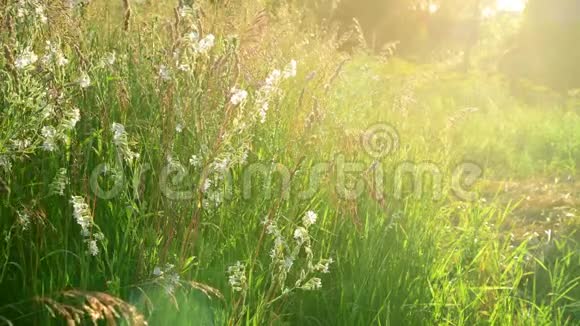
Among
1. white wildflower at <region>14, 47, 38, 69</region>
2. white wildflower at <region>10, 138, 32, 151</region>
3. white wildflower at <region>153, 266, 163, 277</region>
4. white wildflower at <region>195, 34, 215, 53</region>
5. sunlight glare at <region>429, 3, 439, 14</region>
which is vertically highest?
sunlight glare at <region>429, 3, 439, 14</region>

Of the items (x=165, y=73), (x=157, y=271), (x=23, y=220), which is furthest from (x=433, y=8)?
(x=23, y=220)

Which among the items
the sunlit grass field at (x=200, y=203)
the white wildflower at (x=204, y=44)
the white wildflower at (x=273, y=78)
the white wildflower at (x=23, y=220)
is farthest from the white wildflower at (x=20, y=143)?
the white wildflower at (x=273, y=78)

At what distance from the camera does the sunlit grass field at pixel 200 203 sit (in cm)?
200

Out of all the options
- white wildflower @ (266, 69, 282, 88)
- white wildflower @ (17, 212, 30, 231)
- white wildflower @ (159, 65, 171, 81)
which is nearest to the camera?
white wildflower @ (17, 212, 30, 231)

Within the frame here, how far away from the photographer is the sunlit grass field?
2.00 meters

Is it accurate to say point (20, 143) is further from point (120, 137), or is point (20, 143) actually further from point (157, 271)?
point (157, 271)

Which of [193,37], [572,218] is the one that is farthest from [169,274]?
[572,218]

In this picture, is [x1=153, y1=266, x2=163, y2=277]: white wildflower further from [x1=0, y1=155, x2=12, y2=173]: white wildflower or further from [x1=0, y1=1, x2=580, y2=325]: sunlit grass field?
[x1=0, y1=155, x2=12, y2=173]: white wildflower

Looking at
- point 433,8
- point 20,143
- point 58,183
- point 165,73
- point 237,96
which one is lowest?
point 58,183

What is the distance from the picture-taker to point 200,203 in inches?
81.7

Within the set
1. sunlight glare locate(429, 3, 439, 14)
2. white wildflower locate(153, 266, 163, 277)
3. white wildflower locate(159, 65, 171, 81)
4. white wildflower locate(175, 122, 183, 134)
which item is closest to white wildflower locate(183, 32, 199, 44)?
white wildflower locate(159, 65, 171, 81)

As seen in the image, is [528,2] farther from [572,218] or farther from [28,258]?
[28,258]

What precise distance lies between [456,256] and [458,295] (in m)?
0.36

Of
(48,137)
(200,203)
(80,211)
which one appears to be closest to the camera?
(80,211)
